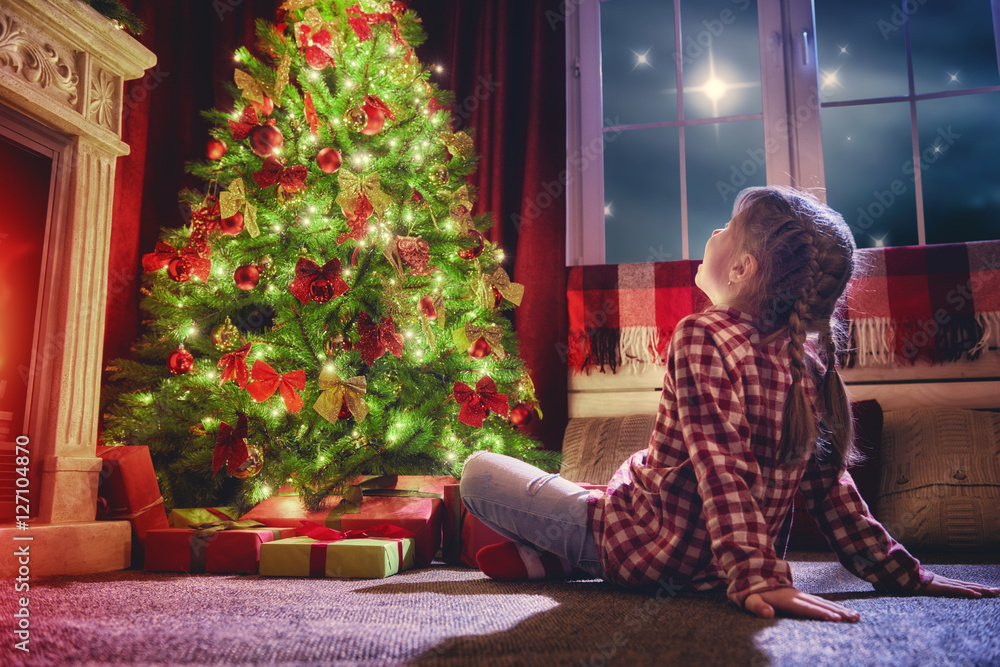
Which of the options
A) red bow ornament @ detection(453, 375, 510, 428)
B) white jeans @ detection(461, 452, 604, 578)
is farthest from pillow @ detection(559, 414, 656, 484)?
white jeans @ detection(461, 452, 604, 578)

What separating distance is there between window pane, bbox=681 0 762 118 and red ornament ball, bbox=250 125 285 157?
62.2 inches

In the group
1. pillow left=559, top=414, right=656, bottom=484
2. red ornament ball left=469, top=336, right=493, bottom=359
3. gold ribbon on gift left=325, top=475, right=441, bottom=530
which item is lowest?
gold ribbon on gift left=325, top=475, right=441, bottom=530

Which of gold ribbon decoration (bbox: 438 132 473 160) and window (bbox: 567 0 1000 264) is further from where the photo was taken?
window (bbox: 567 0 1000 264)

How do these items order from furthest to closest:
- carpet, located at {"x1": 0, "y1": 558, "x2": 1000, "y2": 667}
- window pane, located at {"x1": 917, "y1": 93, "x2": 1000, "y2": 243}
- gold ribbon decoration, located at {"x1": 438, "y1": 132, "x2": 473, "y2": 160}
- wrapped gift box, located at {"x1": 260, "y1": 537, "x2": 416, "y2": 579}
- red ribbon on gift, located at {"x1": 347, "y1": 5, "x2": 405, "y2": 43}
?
1. window pane, located at {"x1": 917, "y1": 93, "x2": 1000, "y2": 243}
2. gold ribbon decoration, located at {"x1": 438, "y1": 132, "x2": 473, "y2": 160}
3. red ribbon on gift, located at {"x1": 347, "y1": 5, "x2": 405, "y2": 43}
4. wrapped gift box, located at {"x1": 260, "y1": 537, "x2": 416, "y2": 579}
5. carpet, located at {"x1": 0, "y1": 558, "x2": 1000, "y2": 667}

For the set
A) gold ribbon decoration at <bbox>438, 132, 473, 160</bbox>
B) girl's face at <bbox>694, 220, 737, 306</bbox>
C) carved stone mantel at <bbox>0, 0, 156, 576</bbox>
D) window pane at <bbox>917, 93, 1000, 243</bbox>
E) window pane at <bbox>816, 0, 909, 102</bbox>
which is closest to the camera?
girl's face at <bbox>694, 220, 737, 306</bbox>

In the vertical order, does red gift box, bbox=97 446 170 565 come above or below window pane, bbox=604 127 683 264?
below

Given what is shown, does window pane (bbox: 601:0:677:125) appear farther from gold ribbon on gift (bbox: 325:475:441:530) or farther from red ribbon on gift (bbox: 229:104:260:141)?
gold ribbon on gift (bbox: 325:475:441:530)

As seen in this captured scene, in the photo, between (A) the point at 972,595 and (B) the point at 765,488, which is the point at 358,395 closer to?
(B) the point at 765,488

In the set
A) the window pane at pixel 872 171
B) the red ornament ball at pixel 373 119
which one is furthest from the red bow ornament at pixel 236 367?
the window pane at pixel 872 171

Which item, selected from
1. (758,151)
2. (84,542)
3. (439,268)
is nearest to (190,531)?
(84,542)

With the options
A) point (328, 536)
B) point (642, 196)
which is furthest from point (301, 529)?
point (642, 196)

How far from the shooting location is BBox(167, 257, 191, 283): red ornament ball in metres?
1.75

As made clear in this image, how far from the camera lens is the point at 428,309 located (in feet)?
5.96

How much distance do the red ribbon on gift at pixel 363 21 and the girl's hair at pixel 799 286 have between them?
1280mm
